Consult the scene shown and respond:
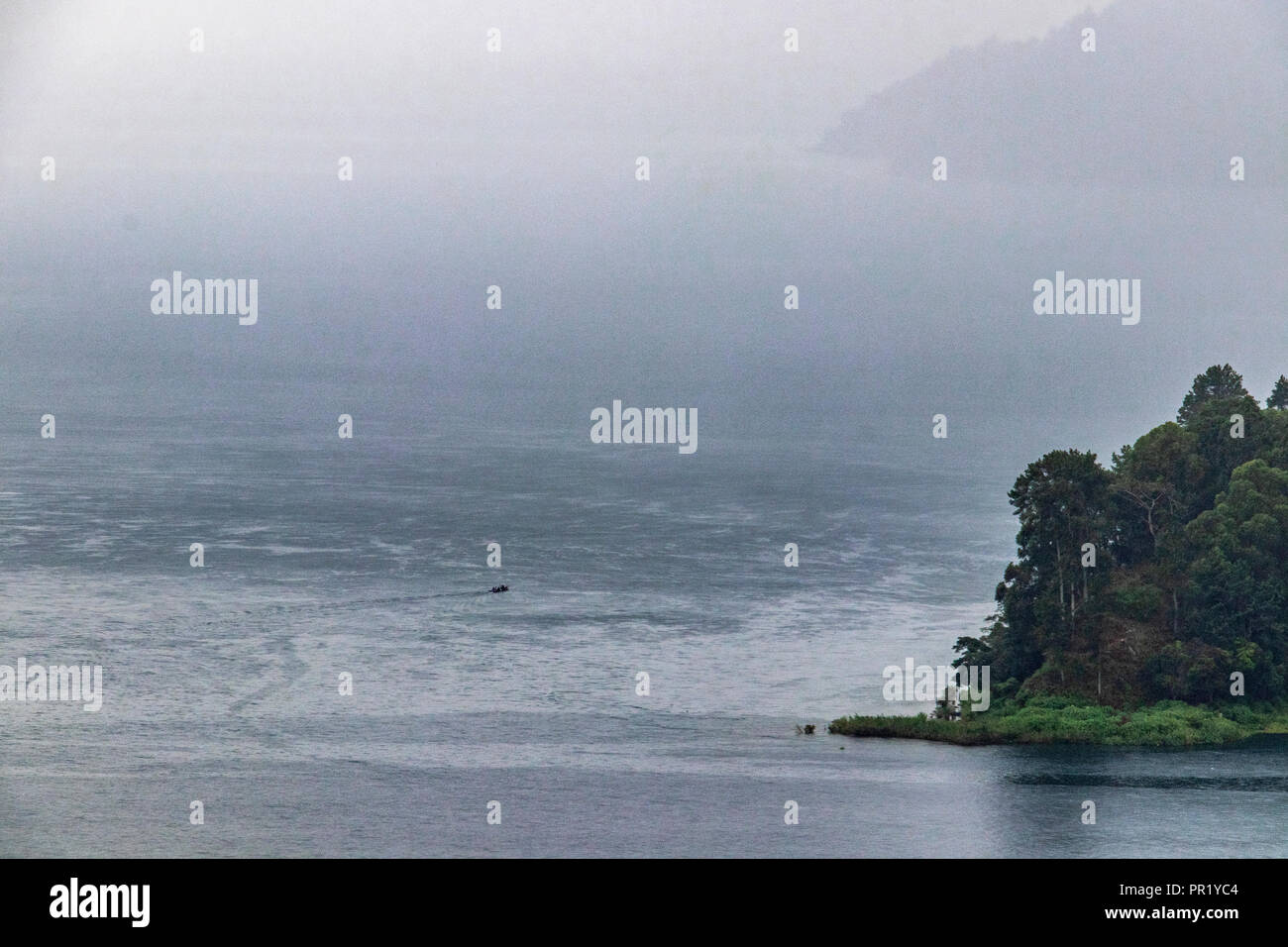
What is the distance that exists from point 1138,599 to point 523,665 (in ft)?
83.2

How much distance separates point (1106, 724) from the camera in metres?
59.4

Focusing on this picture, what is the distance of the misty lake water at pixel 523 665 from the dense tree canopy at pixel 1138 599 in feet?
9.80

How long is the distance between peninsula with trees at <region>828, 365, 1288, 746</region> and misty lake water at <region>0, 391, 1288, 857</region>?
137 centimetres

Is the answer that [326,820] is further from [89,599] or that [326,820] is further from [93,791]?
[89,599]

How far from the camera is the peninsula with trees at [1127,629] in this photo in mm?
59844

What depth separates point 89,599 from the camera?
279 feet

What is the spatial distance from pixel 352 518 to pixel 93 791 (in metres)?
51.2
